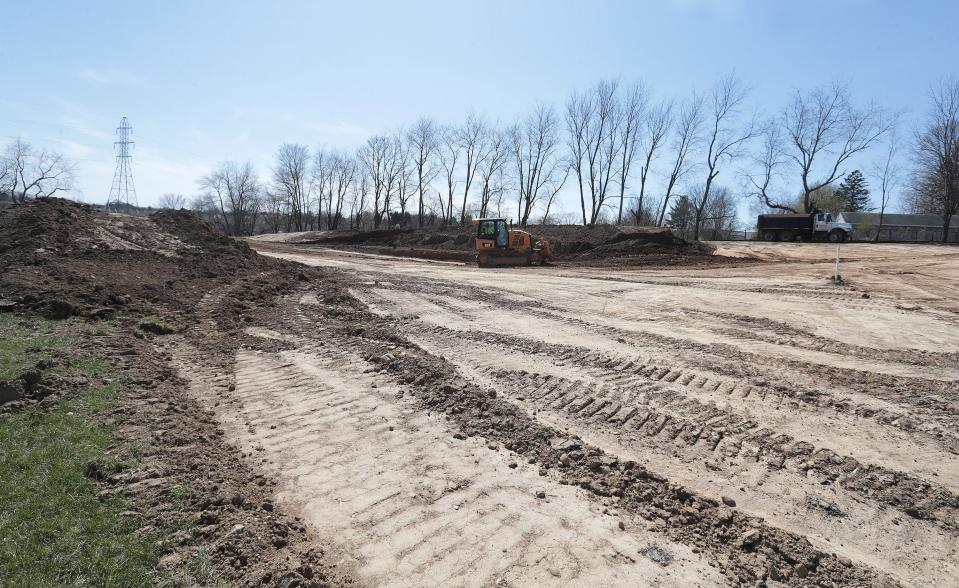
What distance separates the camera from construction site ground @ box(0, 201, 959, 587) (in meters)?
3.15

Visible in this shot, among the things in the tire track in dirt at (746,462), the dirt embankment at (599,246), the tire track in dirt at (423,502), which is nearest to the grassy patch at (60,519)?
the tire track in dirt at (423,502)

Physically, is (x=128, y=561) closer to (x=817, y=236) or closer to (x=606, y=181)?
(x=817, y=236)

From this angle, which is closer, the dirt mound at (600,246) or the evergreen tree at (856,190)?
the dirt mound at (600,246)

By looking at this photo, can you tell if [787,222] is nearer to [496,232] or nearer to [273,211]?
[496,232]

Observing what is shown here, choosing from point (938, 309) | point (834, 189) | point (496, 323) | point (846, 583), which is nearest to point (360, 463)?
point (846, 583)

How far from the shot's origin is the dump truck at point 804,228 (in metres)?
32.1

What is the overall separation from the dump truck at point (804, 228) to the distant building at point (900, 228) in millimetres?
2959

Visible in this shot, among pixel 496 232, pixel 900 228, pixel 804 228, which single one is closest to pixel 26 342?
pixel 496 232

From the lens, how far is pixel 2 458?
3.69 metres

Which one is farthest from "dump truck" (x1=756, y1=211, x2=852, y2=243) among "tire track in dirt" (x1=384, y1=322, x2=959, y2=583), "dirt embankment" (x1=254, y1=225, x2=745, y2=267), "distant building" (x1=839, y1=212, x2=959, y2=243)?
"tire track in dirt" (x1=384, y1=322, x2=959, y2=583)

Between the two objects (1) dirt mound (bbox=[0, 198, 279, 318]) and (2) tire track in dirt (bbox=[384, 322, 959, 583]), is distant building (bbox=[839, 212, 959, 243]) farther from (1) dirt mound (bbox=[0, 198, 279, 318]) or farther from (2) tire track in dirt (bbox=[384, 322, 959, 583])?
(1) dirt mound (bbox=[0, 198, 279, 318])

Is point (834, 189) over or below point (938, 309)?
over

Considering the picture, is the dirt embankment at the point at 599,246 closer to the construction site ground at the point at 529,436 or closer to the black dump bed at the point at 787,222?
the black dump bed at the point at 787,222

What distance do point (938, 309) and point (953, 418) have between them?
7.12m
